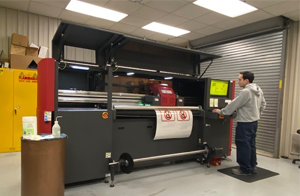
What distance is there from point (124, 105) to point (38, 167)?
1344mm

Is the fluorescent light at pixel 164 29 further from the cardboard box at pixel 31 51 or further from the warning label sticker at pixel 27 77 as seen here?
the warning label sticker at pixel 27 77

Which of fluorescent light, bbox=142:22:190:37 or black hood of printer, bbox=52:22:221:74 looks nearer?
black hood of printer, bbox=52:22:221:74

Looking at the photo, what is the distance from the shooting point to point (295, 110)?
13.4 ft

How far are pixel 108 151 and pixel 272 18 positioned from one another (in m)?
4.25

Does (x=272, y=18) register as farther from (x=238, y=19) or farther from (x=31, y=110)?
(x=31, y=110)

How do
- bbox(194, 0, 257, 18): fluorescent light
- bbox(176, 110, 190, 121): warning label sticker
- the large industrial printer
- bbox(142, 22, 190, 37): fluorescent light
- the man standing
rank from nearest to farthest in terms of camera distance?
the large industrial printer < the man standing < bbox(176, 110, 190, 121): warning label sticker < bbox(194, 0, 257, 18): fluorescent light < bbox(142, 22, 190, 37): fluorescent light

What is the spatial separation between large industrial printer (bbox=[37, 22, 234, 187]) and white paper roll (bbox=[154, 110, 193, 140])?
0.05 ft

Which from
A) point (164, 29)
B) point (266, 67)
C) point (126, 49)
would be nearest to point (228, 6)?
point (266, 67)

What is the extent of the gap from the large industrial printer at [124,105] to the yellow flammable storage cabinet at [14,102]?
1596mm

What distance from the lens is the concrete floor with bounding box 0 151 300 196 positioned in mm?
2461

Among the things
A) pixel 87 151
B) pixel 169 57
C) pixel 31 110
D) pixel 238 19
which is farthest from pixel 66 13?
pixel 238 19

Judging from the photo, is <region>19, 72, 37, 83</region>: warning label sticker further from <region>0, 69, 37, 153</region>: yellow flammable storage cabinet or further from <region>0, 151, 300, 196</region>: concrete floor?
<region>0, 151, 300, 196</region>: concrete floor

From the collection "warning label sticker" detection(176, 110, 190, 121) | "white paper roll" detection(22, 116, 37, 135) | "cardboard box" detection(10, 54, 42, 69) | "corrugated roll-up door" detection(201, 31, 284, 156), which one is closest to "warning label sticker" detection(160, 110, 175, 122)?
"warning label sticker" detection(176, 110, 190, 121)

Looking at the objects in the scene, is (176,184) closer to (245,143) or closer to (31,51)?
(245,143)
